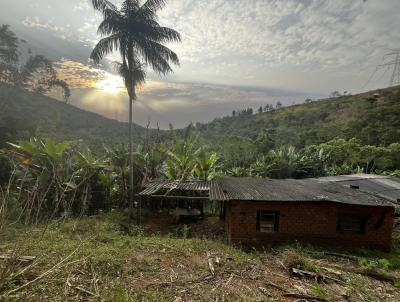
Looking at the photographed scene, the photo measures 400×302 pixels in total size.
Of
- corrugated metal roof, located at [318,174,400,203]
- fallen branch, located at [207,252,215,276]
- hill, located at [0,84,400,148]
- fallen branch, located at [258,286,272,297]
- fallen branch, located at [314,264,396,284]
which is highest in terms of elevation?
hill, located at [0,84,400,148]

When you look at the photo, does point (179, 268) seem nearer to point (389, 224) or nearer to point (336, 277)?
point (336, 277)

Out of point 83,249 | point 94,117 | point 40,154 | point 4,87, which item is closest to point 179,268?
point 83,249

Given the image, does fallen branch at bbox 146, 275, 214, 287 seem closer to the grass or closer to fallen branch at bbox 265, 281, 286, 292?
the grass

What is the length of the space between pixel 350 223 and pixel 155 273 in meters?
9.34

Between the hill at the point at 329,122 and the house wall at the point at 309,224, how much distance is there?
28.6 m

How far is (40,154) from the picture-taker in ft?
48.9

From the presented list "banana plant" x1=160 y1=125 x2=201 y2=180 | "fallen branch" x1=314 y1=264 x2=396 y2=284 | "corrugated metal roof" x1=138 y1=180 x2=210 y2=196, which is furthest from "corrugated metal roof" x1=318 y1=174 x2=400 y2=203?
"banana plant" x1=160 y1=125 x2=201 y2=180

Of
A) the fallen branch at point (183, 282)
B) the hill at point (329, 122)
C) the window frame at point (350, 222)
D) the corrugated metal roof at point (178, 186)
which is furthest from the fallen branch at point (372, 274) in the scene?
the hill at point (329, 122)

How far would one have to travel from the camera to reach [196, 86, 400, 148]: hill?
40.1 meters

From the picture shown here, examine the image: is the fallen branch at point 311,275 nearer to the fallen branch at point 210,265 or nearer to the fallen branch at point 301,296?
the fallen branch at point 301,296

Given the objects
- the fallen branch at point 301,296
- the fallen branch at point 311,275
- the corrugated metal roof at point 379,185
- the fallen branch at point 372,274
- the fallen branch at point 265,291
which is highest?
the corrugated metal roof at point 379,185

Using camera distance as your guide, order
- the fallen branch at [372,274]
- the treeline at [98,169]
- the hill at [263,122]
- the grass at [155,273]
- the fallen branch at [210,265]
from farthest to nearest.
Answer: the hill at [263,122] < the treeline at [98,169] < the fallen branch at [372,274] < the fallen branch at [210,265] < the grass at [155,273]

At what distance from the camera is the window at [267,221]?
12.5 m

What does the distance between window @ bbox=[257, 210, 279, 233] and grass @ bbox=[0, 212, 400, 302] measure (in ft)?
5.82
